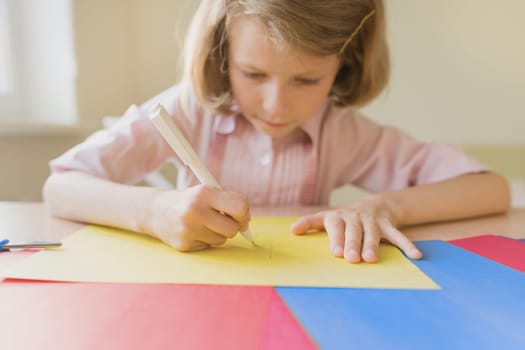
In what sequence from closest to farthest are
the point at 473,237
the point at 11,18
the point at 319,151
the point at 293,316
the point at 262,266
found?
1. the point at 293,316
2. the point at 262,266
3. the point at 473,237
4. the point at 319,151
5. the point at 11,18

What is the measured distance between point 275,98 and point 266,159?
0.21m

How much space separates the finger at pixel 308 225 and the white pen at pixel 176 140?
0.23 ft

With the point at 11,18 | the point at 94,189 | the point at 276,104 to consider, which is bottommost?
the point at 94,189

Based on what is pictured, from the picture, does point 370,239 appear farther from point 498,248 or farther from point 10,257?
point 10,257

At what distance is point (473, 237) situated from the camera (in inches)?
21.9

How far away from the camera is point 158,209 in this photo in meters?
0.50

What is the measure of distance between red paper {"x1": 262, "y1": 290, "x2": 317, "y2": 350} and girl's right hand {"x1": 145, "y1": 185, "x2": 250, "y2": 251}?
14 centimetres

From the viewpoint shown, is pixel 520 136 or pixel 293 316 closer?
pixel 293 316

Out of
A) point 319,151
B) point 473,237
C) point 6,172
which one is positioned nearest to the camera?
point 473,237

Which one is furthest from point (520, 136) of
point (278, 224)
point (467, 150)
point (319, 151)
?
point (278, 224)

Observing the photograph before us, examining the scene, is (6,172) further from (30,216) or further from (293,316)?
(293,316)

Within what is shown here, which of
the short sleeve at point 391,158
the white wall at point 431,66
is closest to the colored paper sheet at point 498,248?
the short sleeve at point 391,158

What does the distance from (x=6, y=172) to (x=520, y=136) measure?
4.52ft

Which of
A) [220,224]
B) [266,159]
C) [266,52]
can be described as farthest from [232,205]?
[266,159]
